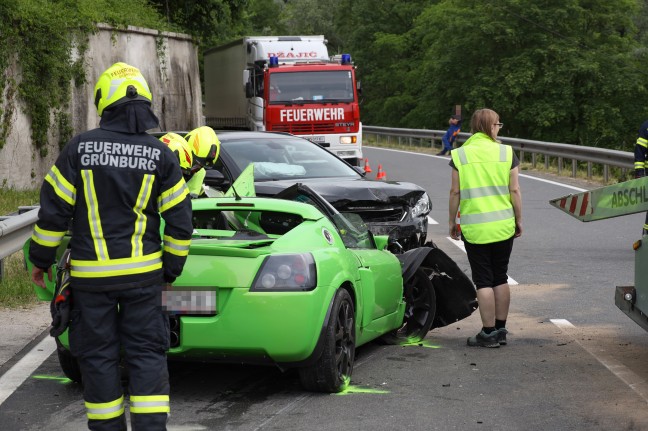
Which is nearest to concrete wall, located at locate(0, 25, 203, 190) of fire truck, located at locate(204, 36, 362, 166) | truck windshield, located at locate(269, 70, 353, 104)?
fire truck, located at locate(204, 36, 362, 166)

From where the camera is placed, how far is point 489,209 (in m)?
8.23

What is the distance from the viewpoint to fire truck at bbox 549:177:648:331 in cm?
647

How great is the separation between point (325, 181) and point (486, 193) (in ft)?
11.9

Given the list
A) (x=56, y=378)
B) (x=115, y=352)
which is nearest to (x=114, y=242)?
(x=115, y=352)

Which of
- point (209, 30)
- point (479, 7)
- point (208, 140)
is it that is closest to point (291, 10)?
point (479, 7)

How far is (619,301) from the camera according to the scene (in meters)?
7.13

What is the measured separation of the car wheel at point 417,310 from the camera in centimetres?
824

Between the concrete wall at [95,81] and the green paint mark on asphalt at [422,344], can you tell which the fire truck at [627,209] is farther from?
the concrete wall at [95,81]

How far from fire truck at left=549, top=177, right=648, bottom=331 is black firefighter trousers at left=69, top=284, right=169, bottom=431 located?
279cm

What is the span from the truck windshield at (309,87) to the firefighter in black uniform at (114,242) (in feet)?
63.8

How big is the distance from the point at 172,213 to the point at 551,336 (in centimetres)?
398

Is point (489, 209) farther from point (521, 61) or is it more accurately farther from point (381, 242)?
point (521, 61)

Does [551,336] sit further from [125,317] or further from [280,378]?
[125,317]

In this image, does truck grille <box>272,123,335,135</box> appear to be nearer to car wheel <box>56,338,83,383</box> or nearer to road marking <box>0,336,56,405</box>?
road marking <box>0,336,56,405</box>
